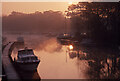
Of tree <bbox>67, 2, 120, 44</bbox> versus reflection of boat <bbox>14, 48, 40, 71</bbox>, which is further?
tree <bbox>67, 2, 120, 44</bbox>

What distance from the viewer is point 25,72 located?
100ft

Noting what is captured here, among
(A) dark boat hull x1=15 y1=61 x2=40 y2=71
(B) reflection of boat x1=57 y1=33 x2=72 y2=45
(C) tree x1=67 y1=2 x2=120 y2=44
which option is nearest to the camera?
(A) dark boat hull x1=15 y1=61 x2=40 y2=71

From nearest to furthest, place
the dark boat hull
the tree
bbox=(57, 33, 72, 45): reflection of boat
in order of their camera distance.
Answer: the dark boat hull
the tree
bbox=(57, 33, 72, 45): reflection of boat

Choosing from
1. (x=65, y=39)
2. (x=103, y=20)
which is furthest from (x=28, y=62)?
(x=65, y=39)

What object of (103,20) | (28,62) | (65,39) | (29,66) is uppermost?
(103,20)

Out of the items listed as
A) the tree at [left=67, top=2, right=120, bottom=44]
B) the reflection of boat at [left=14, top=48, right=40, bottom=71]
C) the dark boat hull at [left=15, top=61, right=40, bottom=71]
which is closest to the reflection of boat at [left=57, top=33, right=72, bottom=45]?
the tree at [left=67, top=2, right=120, bottom=44]

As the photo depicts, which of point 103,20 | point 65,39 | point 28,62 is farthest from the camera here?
point 65,39

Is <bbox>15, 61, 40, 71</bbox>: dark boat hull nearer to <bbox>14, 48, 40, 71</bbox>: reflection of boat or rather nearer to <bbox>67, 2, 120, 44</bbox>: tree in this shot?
<bbox>14, 48, 40, 71</bbox>: reflection of boat

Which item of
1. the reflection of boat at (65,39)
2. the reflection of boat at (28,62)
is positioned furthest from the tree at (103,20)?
the reflection of boat at (28,62)

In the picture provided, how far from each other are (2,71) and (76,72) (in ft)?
34.5

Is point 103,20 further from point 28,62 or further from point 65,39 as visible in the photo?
point 28,62

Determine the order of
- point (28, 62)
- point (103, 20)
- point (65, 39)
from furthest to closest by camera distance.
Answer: point (65, 39) → point (103, 20) → point (28, 62)

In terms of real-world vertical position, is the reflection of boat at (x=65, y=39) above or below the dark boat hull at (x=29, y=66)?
below

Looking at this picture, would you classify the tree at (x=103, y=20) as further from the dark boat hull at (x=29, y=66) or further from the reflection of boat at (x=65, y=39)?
the dark boat hull at (x=29, y=66)
